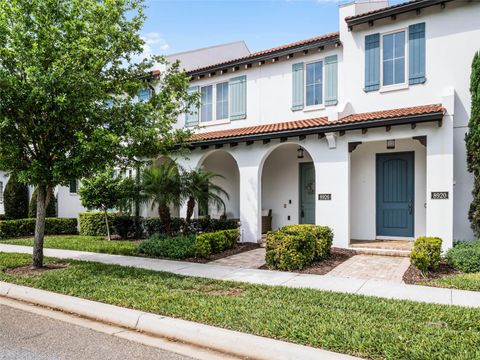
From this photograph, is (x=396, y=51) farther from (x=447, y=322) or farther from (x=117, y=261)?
(x=117, y=261)

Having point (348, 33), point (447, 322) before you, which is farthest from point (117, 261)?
point (348, 33)

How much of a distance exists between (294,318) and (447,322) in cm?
199

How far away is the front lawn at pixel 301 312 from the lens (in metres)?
4.16

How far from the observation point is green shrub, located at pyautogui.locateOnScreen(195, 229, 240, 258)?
1013 centimetres

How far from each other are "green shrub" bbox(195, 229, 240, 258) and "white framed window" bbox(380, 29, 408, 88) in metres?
6.58

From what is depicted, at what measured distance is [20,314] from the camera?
5.95 meters

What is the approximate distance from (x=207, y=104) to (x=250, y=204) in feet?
17.1

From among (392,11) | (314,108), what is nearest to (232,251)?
(314,108)

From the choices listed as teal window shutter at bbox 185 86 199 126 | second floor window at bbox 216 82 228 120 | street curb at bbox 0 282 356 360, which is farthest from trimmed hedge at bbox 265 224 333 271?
teal window shutter at bbox 185 86 199 126

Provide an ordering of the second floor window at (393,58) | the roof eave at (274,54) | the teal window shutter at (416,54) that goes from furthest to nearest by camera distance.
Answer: the roof eave at (274,54), the second floor window at (393,58), the teal window shutter at (416,54)

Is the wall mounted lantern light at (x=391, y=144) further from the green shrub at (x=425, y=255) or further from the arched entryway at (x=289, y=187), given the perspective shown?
the green shrub at (x=425, y=255)

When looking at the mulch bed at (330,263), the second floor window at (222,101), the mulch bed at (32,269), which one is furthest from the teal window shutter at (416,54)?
the mulch bed at (32,269)

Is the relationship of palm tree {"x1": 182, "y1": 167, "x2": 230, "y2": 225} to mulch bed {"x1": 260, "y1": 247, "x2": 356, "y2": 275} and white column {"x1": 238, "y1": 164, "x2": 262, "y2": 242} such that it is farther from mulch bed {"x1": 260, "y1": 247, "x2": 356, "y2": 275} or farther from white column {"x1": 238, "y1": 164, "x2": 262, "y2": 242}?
mulch bed {"x1": 260, "y1": 247, "x2": 356, "y2": 275}

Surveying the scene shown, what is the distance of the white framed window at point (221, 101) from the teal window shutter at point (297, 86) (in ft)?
9.74
